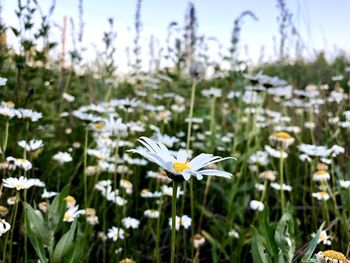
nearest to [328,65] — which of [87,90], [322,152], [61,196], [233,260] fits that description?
[87,90]

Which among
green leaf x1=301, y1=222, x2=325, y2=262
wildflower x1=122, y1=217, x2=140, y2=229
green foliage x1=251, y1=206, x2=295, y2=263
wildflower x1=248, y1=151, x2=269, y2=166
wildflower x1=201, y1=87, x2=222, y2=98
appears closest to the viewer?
green leaf x1=301, y1=222, x2=325, y2=262

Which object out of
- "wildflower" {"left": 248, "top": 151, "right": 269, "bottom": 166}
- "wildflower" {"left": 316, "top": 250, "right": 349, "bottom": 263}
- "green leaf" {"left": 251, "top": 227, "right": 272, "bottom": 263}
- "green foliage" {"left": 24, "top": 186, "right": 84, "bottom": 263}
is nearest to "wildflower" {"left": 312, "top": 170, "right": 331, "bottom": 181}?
"wildflower" {"left": 248, "top": 151, "right": 269, "bottom": 166}

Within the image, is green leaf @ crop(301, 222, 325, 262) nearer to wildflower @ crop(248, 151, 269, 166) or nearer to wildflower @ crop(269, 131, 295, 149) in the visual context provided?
wildflower @ crop(269, 131, 295, 149)

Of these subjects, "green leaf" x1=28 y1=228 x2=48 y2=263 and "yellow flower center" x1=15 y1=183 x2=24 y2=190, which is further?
"yellow flower center" x1=15 y1=183 x2=24 y2=190

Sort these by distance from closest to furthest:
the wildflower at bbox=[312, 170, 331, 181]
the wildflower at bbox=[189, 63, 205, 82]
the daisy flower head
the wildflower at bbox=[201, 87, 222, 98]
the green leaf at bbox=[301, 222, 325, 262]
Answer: the daisy flower head < the green leaf at bbox=[301, 222, 325, 262] < the wildflower at bbox=[312, 170, 331, 181] < the wildflower at bbox=[189, 63, 205, 82] < the wildflower at bbox=[201, 87, 222, 98]

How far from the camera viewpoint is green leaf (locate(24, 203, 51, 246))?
1.02 meters

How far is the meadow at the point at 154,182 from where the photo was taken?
1.07 meters

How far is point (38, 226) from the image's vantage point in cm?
103

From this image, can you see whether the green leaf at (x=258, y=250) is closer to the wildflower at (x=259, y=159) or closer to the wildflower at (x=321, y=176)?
the wildflower at (x=321, y=176)

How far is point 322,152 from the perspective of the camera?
6.13 feet

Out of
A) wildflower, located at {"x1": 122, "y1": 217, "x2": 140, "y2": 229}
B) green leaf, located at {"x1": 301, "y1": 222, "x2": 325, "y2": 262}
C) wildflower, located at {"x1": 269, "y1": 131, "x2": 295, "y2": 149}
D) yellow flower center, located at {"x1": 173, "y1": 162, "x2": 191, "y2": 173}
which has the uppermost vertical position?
wildflower, located at {"x1": 269, "y1": 131, "x2": 295, "y2": 149}

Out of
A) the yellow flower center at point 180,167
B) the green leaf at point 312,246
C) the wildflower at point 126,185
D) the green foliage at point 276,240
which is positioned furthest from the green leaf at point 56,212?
the wildflower at point 126,185

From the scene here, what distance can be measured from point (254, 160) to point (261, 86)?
394 millimetres

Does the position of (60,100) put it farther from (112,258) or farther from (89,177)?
(112,258)
